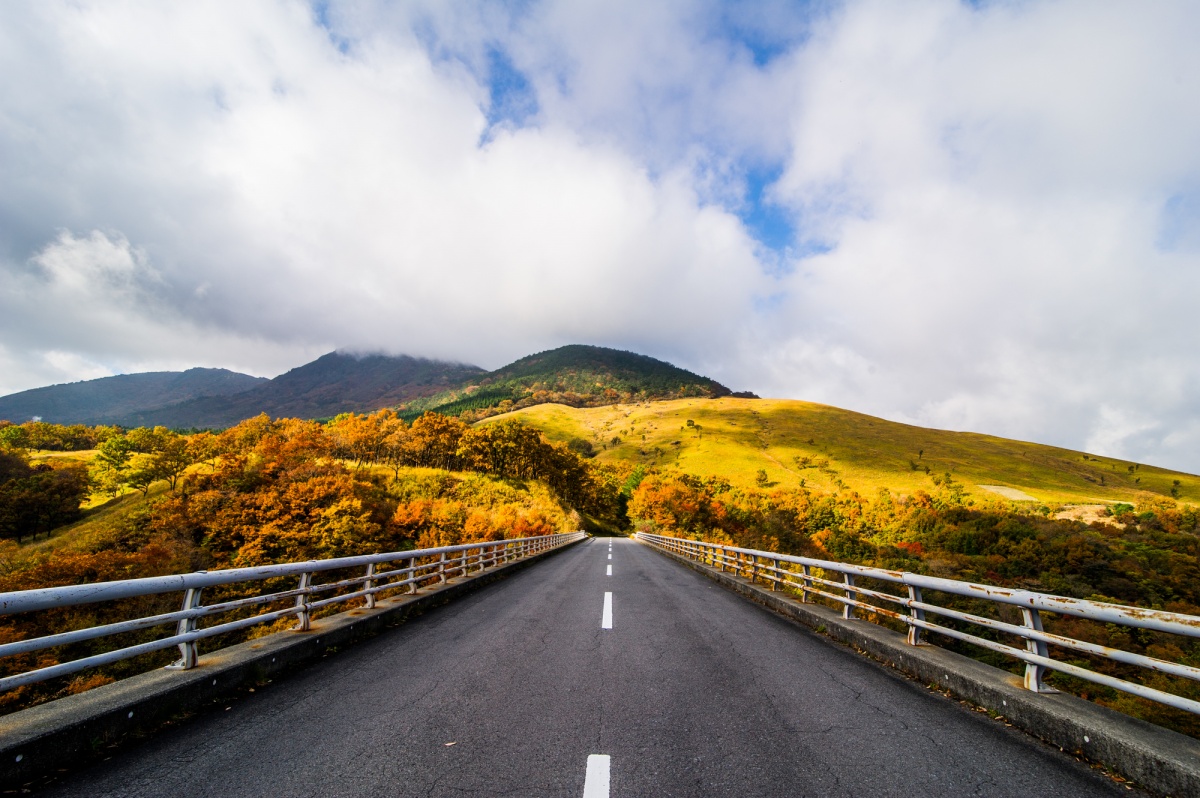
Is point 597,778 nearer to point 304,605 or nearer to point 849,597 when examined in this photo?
point 304,605

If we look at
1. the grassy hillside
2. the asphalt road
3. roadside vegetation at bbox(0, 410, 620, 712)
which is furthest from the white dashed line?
the grassy hillside

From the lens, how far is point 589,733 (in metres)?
3.96

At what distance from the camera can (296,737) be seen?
3928 mm

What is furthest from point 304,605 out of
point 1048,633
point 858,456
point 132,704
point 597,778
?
point 858,456

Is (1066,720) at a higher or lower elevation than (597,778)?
higher

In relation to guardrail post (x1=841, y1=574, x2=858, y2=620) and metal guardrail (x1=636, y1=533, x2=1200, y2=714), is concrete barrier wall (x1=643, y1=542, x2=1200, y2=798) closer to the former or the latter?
metal guardrail (x1=636, y1=533, x2=1200, y2=714)

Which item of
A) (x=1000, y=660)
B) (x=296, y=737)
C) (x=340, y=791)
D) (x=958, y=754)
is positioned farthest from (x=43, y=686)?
(x=1000, y=660)

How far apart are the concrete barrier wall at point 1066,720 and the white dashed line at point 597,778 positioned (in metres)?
3.59

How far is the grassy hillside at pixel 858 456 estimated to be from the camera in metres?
108

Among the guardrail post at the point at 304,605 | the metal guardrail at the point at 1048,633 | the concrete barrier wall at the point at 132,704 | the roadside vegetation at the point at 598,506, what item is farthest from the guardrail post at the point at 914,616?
the guardrail post at the point at 304,605

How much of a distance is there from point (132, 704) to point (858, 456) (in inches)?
5600

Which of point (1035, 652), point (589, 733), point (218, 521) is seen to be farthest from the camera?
point (218, 521)

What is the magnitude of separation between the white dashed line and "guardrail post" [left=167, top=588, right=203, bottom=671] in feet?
13.3

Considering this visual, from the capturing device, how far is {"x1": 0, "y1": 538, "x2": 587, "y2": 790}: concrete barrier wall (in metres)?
3.20
